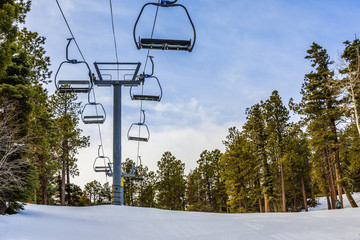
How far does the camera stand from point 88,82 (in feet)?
38.4

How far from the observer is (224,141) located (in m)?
37.1

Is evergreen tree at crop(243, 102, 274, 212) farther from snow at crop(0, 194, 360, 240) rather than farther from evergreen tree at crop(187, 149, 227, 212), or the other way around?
snow at crop(0, 194, 360, 240)

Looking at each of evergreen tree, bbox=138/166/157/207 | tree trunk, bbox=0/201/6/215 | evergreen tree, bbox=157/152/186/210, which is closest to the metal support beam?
tree trunk, bbox=0/201/6/215

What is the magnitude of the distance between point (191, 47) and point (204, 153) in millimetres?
45318

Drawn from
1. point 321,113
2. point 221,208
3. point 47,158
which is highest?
point 321,113

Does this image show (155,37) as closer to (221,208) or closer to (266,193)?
(266,193)

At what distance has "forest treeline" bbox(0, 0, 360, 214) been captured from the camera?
38.6ft

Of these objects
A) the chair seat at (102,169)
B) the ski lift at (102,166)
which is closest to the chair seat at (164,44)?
the ski lift at (102,166)

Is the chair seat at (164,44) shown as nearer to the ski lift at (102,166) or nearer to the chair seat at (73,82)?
the chair seat at (73,82)

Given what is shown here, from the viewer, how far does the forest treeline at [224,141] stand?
1176 centimetres

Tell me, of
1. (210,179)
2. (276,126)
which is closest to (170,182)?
(210,179)

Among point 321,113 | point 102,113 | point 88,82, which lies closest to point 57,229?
point 88,82

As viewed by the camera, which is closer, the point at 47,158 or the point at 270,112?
the point at 47,158

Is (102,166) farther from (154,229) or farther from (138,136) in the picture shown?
(154,229)
